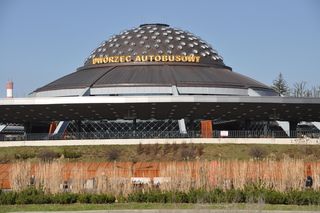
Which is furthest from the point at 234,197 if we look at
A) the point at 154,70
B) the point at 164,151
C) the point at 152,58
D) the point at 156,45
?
the point at 156,45

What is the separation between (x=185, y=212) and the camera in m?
21.0

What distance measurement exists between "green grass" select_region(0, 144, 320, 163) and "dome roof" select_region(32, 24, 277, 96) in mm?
17623

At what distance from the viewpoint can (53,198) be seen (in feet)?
80.4

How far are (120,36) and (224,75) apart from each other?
1861 centimetres

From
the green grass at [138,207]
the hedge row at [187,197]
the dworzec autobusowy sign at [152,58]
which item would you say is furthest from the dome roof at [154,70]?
the green grass at [138,207]

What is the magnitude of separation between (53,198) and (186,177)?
5.61 m

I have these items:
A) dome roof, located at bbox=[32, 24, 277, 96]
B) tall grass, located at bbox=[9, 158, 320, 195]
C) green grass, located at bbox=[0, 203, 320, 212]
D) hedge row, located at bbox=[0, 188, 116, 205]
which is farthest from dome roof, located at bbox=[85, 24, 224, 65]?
green grass, located at bbox=[0, 203, 320, 212]

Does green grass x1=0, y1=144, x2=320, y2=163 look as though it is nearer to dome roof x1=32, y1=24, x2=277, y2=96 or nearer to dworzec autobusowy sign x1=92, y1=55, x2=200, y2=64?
dome roof x1=32, y1=24, x2=277, y2=96

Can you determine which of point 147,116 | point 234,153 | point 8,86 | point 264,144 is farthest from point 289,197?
point 8,86

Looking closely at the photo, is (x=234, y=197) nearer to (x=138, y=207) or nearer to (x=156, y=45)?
(x=138, y=207)

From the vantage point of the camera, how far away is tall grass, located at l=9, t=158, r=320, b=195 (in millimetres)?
25797

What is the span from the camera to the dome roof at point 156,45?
3356 inches

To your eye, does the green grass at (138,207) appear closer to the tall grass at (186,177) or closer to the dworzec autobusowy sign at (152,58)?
the tall grass at (186,177)

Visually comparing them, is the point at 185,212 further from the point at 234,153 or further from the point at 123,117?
the point at 123,117
